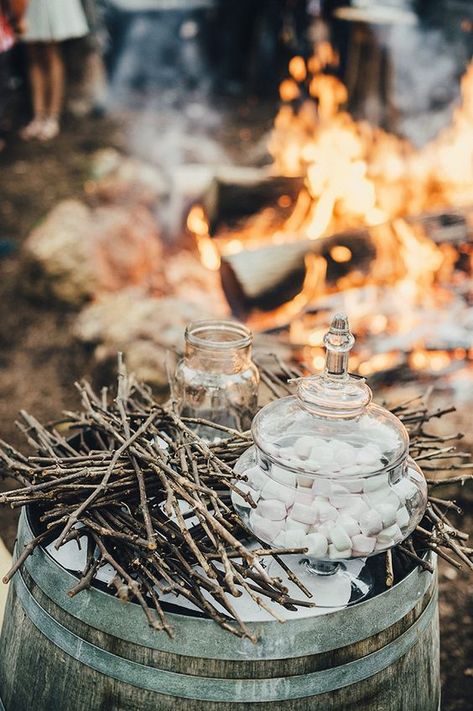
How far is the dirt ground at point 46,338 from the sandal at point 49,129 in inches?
4.4

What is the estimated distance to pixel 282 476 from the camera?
1602mm

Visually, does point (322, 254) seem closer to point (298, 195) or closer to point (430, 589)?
point (298, 195)

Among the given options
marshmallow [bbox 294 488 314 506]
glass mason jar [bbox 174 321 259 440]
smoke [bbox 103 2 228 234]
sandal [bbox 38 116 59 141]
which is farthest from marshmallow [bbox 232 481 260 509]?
sandal [bbox 38 116 59 141]

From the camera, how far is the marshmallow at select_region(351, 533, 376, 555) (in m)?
1.55

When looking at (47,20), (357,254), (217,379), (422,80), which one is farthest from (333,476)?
(422,80)

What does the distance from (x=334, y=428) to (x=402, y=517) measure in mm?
232

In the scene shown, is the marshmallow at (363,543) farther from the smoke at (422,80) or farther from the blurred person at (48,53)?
the blurred person at (48,53)

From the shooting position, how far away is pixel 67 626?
5.15ft

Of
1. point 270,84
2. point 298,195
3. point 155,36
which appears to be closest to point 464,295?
point 298,195

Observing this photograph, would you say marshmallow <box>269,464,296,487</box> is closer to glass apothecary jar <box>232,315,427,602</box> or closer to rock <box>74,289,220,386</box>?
glass apothecary jar <box>232,315,427,602</box>

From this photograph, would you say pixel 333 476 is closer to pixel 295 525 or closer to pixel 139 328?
pixel 295 525

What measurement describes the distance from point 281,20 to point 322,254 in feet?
18.7

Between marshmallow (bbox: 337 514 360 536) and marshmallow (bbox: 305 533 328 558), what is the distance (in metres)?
0.05

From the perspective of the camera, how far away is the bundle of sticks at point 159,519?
5.03 ft
